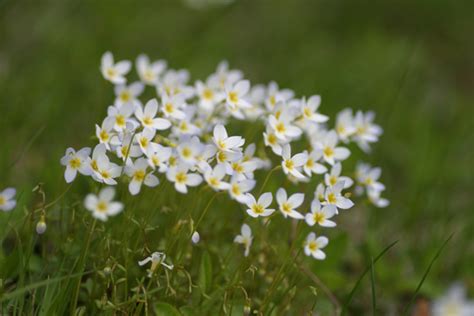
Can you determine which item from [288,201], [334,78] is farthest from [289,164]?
[334,78]

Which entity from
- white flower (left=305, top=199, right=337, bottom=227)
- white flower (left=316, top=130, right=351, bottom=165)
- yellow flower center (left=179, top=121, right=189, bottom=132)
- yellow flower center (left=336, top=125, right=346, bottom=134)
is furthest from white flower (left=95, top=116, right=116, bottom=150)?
yellow flower center (left=336, top=125, right=346, bottom=134)

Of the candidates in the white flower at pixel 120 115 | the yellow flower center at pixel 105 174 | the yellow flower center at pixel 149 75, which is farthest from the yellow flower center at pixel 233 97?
the yellow flower center at pixel 105 174

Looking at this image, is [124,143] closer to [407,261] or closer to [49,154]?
[49,154]

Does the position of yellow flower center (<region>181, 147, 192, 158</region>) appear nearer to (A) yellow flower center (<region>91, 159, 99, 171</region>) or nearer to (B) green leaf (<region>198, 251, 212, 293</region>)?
(A) yellow flower center (<region>91, 159, 99, 171</region>)

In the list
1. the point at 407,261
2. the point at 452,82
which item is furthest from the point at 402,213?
the point at 452,82

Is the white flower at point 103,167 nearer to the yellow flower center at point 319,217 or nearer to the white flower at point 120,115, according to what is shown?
the white flower at point 120,115

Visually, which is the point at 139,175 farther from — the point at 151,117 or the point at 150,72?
the point at 150,72
